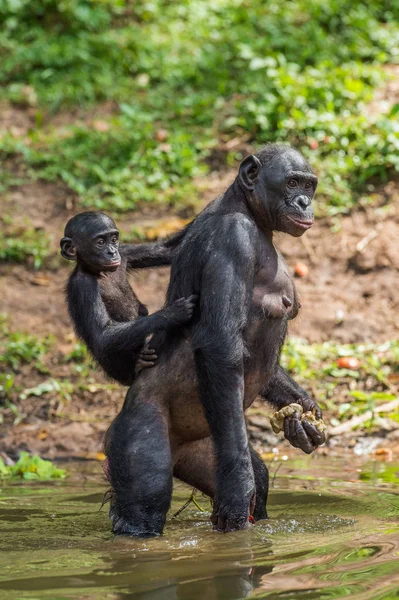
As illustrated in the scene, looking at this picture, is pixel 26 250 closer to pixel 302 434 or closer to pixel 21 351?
pixel 21 351

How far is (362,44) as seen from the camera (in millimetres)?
14523

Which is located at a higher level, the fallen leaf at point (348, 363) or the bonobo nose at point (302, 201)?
the bonobo nose at point (302, 201)

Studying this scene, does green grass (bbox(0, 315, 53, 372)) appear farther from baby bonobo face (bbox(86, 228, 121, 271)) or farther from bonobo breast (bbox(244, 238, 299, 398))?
bonobo breast (bbox(244, 238, 299, 398))

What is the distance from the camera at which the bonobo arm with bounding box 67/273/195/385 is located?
6.09 m

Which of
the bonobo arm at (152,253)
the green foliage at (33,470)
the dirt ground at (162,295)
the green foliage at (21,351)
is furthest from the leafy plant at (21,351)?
the bonobo arm at (152,253)

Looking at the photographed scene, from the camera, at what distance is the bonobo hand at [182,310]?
6012 mm

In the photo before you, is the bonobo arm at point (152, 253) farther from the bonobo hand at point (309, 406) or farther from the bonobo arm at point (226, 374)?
the bonobo arm at point (226, 374)

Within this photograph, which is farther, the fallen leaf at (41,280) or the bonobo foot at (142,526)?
the fallen leaf at (41,280)

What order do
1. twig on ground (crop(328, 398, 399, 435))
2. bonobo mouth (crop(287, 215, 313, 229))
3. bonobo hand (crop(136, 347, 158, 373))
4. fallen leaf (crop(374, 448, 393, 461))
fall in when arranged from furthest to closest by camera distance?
twig on ground (crop(328, 398, 399, 435)), fallen leaf (crop(374, 448, 393, 461)), bonobo hand (crop(136, 347, 158, 373)), bonobo mouth (crop(287, 215, 313, 229))

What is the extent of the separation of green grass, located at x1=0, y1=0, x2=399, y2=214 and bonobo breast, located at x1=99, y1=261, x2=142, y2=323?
5.05 meters

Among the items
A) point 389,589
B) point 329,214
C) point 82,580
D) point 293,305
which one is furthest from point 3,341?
point 389,589

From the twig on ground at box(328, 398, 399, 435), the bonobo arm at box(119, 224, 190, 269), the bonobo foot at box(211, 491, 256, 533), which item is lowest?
the twig on ground at box(328, 398, 399, 435)

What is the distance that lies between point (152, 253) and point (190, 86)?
784 centimetres

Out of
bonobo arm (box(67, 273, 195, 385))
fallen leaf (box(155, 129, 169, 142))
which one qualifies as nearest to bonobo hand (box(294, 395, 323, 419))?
bonobo arm (box(67, 273, 195, 385))
